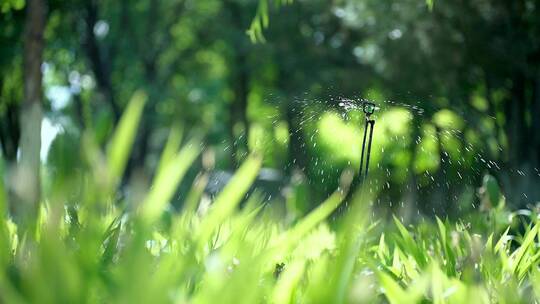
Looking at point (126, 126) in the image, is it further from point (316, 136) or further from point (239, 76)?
point (239, 76)

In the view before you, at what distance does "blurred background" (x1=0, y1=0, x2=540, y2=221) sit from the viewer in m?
7.10

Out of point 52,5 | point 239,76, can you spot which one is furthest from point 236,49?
point 52,5

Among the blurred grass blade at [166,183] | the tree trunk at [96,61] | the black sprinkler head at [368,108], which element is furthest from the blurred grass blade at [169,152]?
the tree trunk at [96,61]

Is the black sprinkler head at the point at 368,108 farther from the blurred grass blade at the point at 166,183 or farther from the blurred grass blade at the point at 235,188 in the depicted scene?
the blurred grass blade at the point at 166,183

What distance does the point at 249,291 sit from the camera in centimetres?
131

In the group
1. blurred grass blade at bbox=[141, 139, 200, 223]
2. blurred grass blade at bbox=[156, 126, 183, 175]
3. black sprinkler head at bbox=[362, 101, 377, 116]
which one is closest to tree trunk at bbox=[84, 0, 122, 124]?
black sprinkler head at bbox=[362, 101, 377, 116]

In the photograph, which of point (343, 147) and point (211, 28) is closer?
point (343, 147)

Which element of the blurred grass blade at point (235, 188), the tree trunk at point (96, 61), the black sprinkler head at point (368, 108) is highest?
the blurred grass blade at point (235, 188)

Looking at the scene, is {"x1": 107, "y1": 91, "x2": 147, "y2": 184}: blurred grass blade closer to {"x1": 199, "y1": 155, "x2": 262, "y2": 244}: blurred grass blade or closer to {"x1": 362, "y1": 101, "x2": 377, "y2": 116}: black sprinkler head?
{"x1": 199, "y1": 155, "x2": 262, "y2": 244}: blurred grass blade

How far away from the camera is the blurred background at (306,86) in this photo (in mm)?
7102

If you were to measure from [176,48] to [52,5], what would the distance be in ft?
38.6

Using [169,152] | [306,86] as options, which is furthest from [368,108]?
[306,86]

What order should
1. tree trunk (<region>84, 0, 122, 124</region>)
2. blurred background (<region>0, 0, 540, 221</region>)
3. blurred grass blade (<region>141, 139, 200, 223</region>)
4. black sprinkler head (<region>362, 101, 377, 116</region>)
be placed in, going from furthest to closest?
tree trunk (<region>84, 0, 122, 124</region>) → blurred background (<region>0, 0, 540, 221</region>) → black sprinkler head (<region>362, 101, 377, 116</region>) → blurred grass blade (<region>141, 139, 200, 223</region>)

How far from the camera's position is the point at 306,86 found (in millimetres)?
23125
